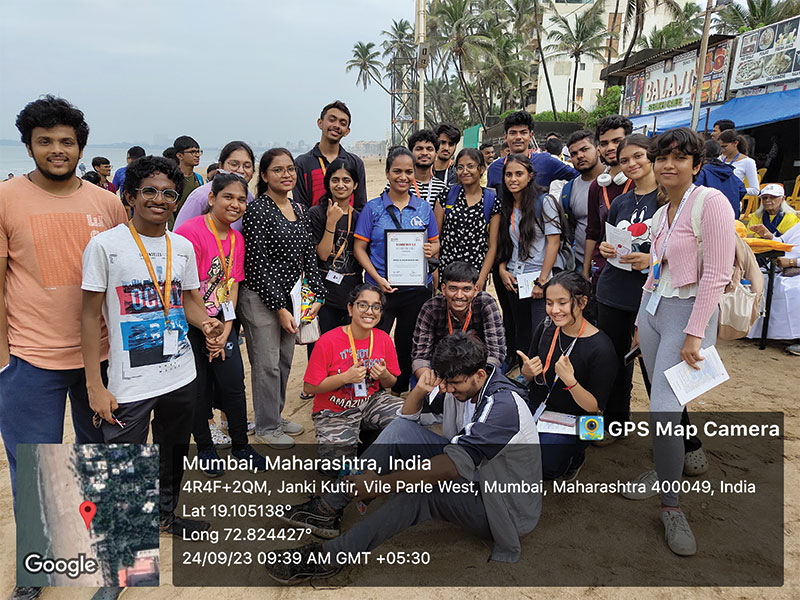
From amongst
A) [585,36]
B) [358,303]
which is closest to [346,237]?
[358,303]

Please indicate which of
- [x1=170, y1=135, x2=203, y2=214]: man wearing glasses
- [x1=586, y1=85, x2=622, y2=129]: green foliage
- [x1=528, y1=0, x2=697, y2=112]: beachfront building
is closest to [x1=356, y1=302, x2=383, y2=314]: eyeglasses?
[x1=170, y1=135, x2=203, y2=214]: man wearing glasses

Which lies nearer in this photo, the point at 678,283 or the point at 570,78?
the point at 678,283

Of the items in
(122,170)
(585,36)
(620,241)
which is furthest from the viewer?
(585,36)

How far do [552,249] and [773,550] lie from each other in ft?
7.65

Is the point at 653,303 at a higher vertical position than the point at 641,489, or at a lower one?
higher

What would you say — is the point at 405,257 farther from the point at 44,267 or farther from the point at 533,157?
the point at 44,267

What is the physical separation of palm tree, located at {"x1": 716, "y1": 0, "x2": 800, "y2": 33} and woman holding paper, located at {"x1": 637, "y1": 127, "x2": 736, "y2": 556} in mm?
28528

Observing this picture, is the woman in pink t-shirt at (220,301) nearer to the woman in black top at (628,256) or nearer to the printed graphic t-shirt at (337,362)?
the printed graphic t-shirt at (337,362)

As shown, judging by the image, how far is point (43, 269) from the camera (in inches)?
88.4

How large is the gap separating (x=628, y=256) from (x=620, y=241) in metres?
0.13

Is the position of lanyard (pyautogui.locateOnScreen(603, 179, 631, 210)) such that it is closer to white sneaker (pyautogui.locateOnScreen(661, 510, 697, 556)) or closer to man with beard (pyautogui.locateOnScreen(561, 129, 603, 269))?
man with beard (pyautogui.locateOnScreen(561, 129, 603, 269))

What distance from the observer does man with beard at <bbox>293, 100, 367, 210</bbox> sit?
165 inches

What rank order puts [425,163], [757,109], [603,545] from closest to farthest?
[603,545]
[425,163]
[757,109]

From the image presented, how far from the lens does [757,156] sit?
495 inches
